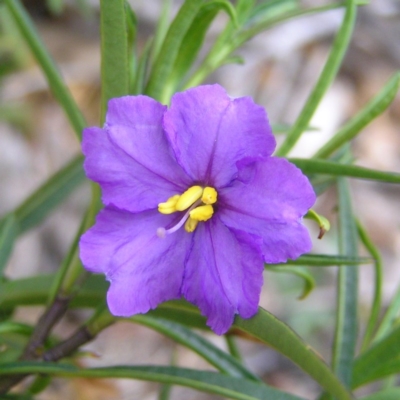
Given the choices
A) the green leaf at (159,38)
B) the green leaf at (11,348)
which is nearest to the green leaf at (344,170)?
the green leaf at (159,38)

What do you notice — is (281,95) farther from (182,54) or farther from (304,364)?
(304,364)

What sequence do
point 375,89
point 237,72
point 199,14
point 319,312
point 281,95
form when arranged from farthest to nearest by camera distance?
point 375,89
point 281,95
point 237,72
point 319,312
point 199,14

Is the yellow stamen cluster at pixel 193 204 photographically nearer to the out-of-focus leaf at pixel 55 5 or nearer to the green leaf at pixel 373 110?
the green leaf at pixel 373 110

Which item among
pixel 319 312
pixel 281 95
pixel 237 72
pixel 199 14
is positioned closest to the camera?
pixel 199 14

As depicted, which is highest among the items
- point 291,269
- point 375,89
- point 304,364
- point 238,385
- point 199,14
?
point 375,89

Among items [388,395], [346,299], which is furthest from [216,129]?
[388,395]

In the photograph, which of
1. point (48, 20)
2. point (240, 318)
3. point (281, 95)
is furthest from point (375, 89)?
point (240, 318)
